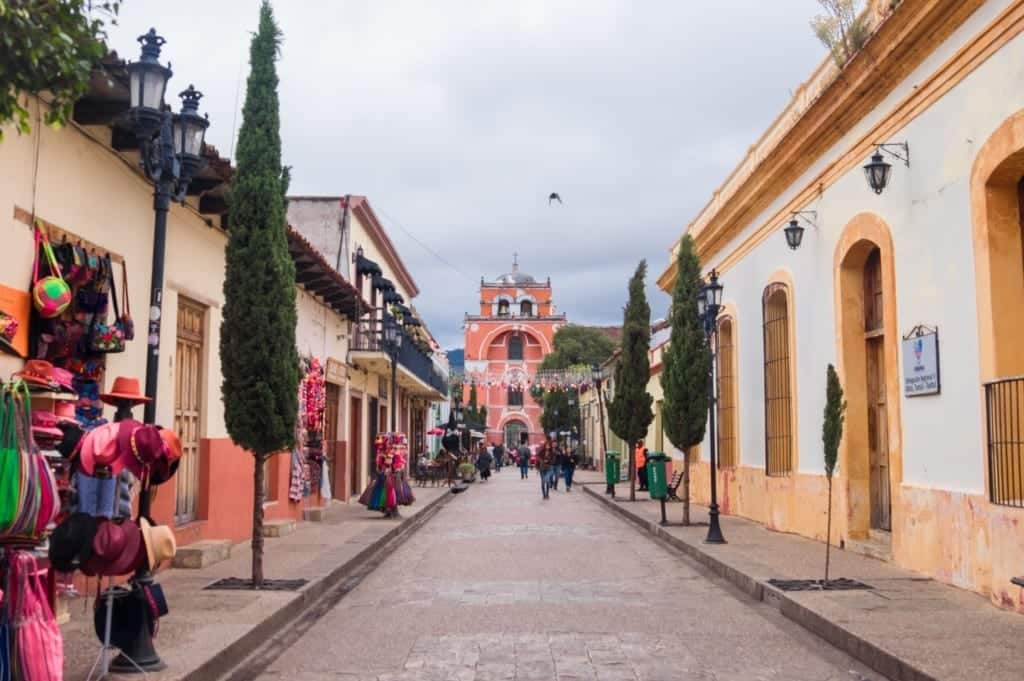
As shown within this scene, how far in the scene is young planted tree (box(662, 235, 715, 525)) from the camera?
1702 centimetres

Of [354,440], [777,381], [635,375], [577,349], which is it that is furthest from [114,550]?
[577,349]

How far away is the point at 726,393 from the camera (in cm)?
2150

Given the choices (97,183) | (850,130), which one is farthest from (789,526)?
(97,183)

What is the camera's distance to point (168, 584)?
10.4 meters

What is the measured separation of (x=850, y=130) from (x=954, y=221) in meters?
3.77

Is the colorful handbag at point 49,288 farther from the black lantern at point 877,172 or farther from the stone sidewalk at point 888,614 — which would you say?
the black lantern at point 877,172

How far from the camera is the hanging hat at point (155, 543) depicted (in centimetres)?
631

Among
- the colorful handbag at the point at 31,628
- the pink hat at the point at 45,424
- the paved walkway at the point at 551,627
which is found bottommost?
the paved walkway at the point at 551,627

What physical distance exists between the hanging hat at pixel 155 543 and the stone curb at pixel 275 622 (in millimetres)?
722

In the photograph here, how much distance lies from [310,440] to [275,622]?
11.6 metres

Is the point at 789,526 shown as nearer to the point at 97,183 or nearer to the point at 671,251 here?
the point at 97,183

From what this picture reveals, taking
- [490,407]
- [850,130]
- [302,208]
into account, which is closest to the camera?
[850,130]

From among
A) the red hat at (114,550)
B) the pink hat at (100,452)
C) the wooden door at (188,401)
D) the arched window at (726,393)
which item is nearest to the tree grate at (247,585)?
the wooden door at (188,401)

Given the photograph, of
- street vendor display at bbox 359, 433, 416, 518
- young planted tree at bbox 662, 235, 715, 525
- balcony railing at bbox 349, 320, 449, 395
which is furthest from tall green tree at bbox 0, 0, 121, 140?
balcony railing at bbox 349, 320, 449, 395
